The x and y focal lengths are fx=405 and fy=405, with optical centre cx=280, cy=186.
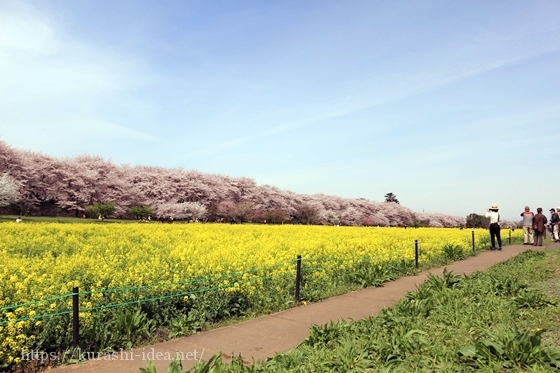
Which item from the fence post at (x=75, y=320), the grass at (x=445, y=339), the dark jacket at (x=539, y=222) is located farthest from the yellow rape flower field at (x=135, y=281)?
the dark jacket at (x=539, y=222)

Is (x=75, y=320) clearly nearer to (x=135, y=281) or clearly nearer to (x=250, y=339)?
(x=135, y=281)

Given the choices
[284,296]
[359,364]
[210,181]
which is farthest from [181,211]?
[359,364]

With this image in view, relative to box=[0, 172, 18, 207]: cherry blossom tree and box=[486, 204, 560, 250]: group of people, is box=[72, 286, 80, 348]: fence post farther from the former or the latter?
box=[0, 172, 18, 207]: cherry blossom tree

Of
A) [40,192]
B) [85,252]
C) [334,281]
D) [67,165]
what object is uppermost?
[67,165]

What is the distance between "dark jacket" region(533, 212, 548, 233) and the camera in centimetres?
1981

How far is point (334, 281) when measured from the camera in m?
10.4

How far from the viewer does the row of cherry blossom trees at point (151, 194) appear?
155ft

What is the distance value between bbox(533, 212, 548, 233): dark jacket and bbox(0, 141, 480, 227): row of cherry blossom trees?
132 ft

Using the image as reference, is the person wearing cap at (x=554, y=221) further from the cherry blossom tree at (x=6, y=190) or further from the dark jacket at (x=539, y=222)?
the cherry blossom tree at (x=6, y=190)

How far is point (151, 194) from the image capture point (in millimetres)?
58594

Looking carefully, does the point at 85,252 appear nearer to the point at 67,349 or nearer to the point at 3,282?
the point at 3,282

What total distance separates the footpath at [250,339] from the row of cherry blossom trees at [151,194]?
1572 inches

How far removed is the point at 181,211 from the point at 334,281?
45257 millimetres

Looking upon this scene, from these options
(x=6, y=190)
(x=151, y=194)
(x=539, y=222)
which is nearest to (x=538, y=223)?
(x=539, y=222)
